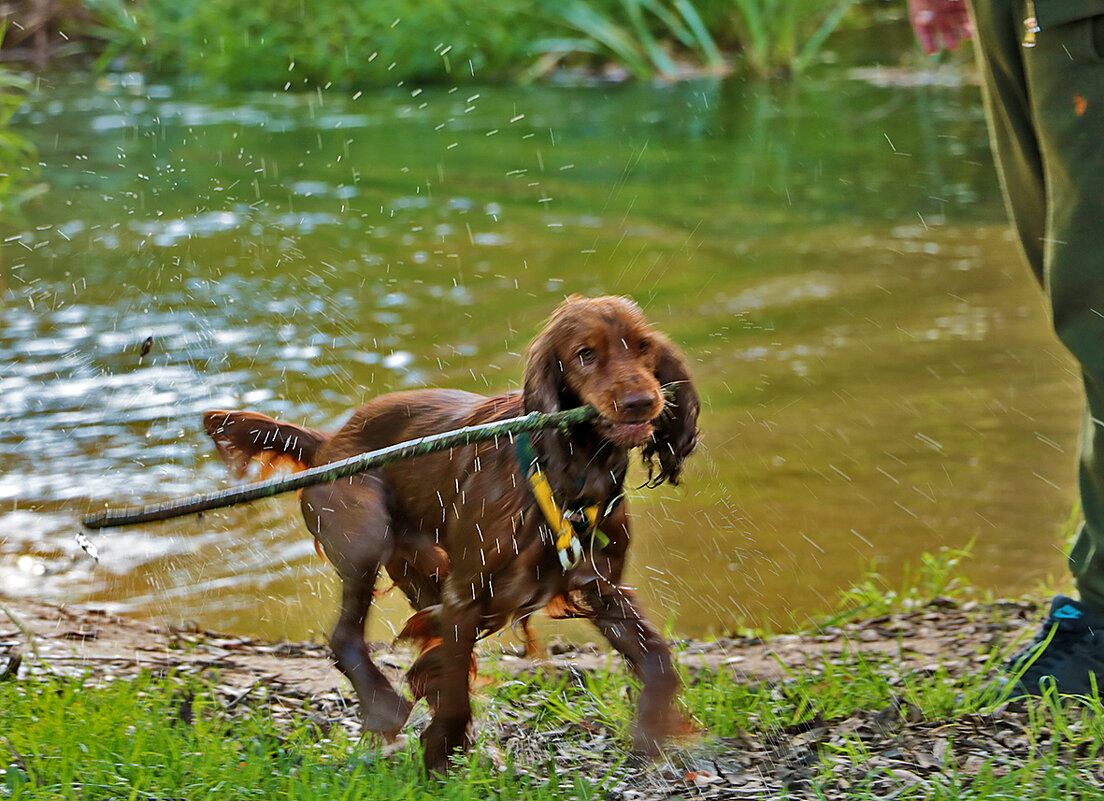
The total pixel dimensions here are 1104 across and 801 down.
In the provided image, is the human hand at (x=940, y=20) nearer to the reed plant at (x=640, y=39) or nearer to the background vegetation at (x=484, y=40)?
the background vegetation at (x=484, y=40)

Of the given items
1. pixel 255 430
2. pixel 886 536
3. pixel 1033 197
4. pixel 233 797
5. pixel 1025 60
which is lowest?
pixel 886 536

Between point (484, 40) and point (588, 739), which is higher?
point (484, 40)

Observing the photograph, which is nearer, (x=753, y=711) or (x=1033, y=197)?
(x=753, y=711)

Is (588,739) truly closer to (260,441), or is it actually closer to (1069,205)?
(260,441)

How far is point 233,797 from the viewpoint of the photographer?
278 centimetres

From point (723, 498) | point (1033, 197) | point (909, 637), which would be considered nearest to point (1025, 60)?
point (1033, 197)

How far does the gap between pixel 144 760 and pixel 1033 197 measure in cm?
265

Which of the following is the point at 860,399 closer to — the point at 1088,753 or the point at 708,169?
the point at 1088,753

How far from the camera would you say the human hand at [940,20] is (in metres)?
4.31

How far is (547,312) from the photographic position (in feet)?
23.2

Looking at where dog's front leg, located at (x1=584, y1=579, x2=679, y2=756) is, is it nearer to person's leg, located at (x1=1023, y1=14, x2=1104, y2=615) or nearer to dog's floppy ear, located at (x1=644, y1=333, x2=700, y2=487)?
dog's floppy ear, located at (x1=644, y1=333, x2=700, y2=487)

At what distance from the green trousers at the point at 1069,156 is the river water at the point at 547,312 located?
978 millimetres

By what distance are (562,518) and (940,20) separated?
2415mm

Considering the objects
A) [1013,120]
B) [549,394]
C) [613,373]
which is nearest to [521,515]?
[549,394]
